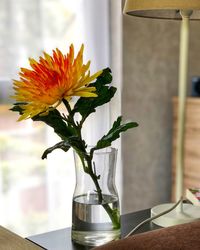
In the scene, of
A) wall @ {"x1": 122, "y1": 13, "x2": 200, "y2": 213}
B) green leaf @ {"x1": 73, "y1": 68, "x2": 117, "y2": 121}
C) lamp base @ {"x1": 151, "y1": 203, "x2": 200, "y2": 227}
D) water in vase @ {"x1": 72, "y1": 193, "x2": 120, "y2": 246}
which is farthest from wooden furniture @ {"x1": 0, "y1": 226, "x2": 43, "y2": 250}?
wall @ {"x1": 122, "y1": 13, "x2": 200, "y2": 213}

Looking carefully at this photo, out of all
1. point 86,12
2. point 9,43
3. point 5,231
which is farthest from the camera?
point 86,12

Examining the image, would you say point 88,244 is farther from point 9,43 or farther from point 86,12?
point 86,12

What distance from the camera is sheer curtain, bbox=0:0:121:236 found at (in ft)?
7.08

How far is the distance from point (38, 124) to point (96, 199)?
1.33 m

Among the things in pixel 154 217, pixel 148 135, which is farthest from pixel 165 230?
pixel 148 135

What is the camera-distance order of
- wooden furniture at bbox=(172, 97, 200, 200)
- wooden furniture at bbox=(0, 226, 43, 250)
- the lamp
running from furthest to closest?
wooden furniture at bbox=(172, 97, 200, 200) < the lamp < wooden furniture at bbox=(0, 226, 43, 250)

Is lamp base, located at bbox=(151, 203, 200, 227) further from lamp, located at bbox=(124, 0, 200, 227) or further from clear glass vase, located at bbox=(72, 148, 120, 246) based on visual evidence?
clear glass vase, located at bbox=(72, 148, 120, 246)

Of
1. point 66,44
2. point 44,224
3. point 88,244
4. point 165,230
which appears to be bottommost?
point 44,224

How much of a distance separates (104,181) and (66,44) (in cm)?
143

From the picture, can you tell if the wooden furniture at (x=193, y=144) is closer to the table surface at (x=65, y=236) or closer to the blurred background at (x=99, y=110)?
the blurred background at (x=99, y=110)

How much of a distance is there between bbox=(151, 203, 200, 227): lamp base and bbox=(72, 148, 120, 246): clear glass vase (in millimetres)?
198

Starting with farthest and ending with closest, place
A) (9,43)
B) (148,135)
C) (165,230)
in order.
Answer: (148,135) → (9,43) → (165,230)

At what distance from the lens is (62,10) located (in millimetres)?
2273

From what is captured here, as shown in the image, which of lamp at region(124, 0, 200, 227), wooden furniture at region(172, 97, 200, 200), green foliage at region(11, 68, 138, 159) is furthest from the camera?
wooden furniture at region(172, 97, 200, 200)
